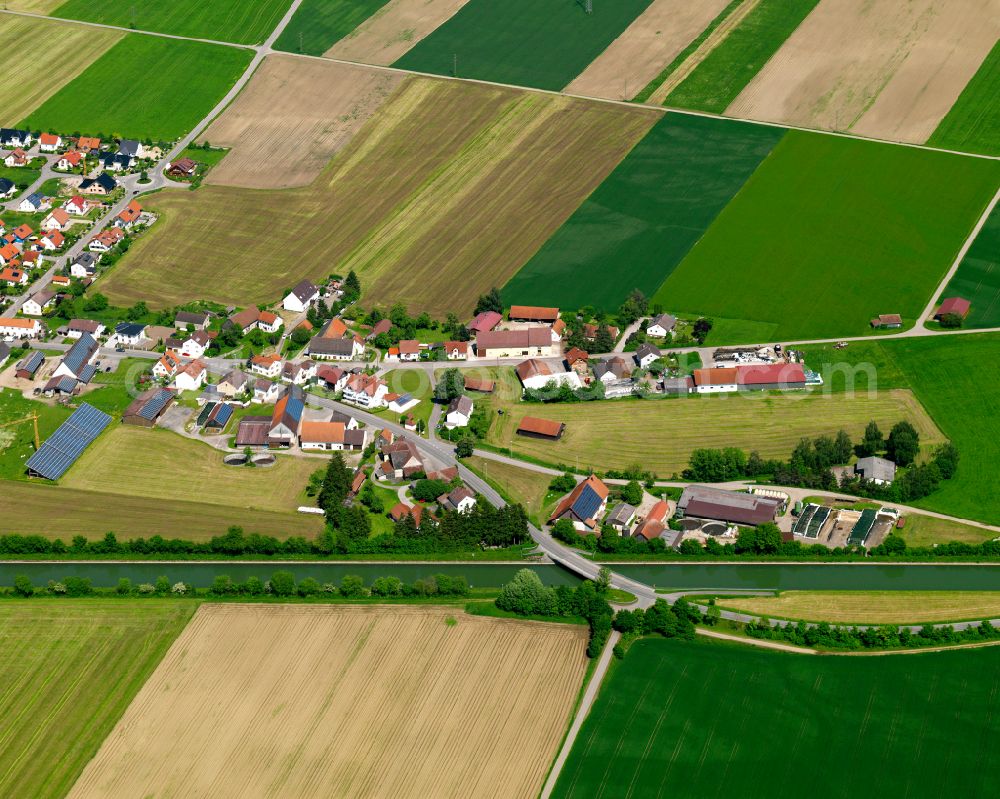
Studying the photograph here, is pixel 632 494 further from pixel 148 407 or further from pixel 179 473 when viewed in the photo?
pixel 148 407

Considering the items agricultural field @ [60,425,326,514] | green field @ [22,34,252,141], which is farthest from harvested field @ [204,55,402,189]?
agricultural field @ [60,425,326,514]

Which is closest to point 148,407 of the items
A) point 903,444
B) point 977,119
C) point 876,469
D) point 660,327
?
point 660,327

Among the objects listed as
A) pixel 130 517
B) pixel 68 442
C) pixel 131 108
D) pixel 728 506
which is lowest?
pixel 728 506

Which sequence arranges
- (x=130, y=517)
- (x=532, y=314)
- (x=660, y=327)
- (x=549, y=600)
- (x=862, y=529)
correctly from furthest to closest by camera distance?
(x=532, y=314)
(x=660, y=327)
(x=130, y=517)
(x=862, y=529)
(x=549, y=600)

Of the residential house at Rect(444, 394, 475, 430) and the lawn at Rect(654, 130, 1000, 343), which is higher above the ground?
the residential house at Rect(444, 394, 475, 430)

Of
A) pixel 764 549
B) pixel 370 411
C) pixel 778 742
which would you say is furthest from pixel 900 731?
pixel 370 411

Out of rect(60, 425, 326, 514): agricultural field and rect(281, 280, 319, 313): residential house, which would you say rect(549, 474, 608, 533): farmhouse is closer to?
rect(60, 425, 326, 514): agricultural field

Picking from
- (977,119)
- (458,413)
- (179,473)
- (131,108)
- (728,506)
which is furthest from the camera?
(131,108)
